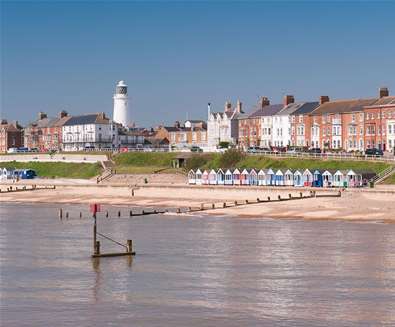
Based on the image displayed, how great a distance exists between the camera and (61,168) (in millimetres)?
141500

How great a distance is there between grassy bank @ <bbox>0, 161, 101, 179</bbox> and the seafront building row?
603 inches

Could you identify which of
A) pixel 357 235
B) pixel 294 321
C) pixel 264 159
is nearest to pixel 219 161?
pixel 264 159

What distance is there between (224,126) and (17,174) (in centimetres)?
3960

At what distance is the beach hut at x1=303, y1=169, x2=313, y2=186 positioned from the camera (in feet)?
314

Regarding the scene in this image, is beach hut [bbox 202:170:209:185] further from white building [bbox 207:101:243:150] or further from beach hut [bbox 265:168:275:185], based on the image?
white building [bbox 207:101:243:150]

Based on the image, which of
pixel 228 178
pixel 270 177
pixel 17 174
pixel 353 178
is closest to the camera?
pixel 353 178

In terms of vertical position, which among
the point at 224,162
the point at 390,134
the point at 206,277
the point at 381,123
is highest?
the point at 381,123

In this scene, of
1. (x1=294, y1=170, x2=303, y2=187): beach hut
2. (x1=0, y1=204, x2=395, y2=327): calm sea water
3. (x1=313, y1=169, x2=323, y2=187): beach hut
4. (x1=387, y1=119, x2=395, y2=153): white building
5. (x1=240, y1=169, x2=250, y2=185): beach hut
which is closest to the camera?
(x1=0, y1=204, x2=395, y2=327): calm sea water

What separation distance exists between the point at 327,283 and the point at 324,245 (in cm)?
1318

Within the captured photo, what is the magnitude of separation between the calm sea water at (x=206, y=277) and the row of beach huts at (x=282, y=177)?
29109 millimetres

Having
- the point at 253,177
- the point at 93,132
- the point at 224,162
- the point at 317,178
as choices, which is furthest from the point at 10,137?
the point at 317,178

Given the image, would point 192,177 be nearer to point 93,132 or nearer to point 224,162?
point 224,162

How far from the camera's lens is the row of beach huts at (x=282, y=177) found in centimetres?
9150

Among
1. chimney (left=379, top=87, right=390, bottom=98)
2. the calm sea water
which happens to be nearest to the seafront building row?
chimney (left=379, top=87, right=390, bottom=98)
